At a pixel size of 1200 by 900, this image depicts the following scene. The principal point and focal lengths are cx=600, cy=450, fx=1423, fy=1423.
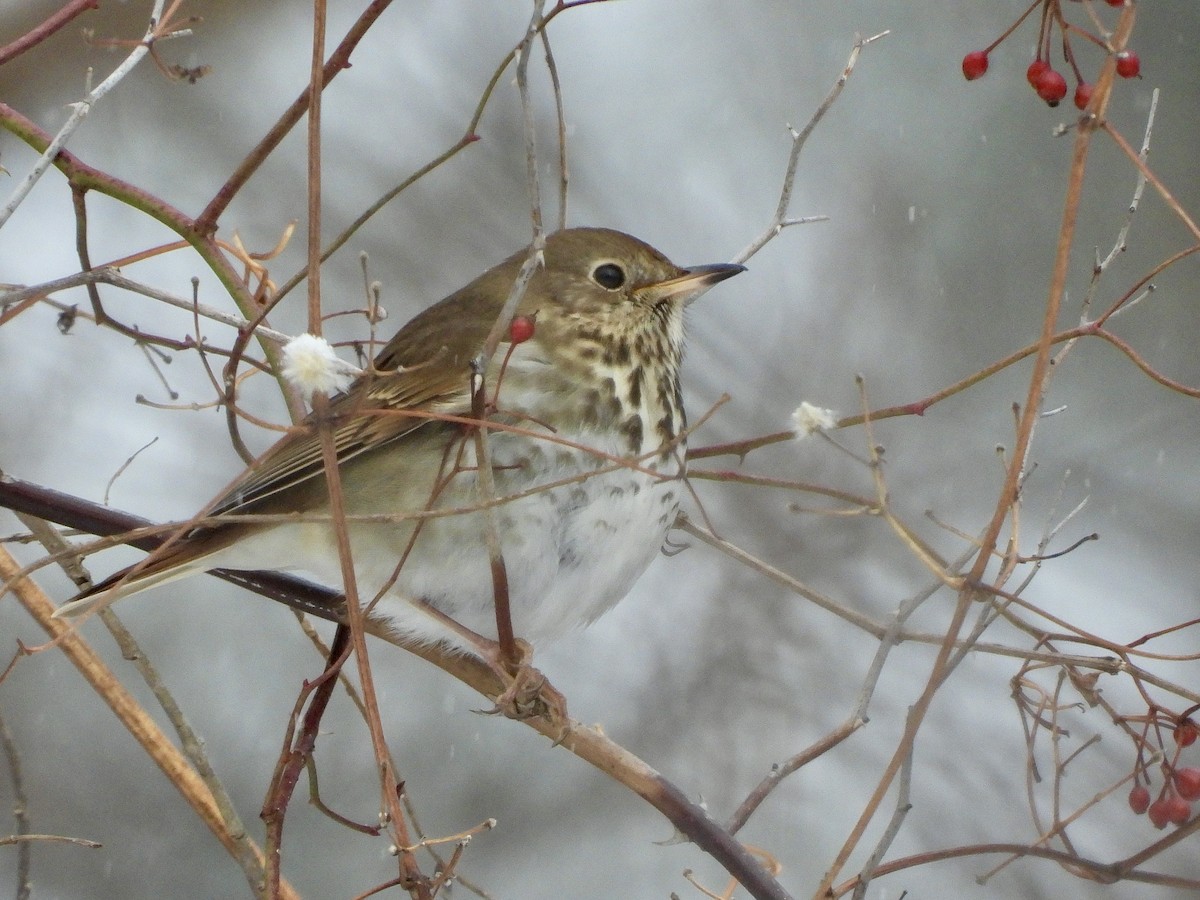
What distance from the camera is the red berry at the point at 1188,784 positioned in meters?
2.25

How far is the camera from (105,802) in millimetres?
4965

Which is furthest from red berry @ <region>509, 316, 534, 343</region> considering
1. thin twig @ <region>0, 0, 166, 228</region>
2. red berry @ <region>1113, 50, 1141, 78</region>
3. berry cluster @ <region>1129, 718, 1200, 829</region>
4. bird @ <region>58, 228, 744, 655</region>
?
berry cluster @ <region>1129, 718, 1200, 829</region>

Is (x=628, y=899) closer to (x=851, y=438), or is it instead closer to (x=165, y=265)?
(x=851, y=438)

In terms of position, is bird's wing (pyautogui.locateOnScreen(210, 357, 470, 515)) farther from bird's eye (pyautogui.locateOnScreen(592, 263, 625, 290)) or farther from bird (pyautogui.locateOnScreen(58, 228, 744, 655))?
bird's eye (pyautogui.locateOnScreen(592, 263, 625, 290))

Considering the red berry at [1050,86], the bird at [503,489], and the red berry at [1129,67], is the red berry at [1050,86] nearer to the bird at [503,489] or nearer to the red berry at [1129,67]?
the red berry at [1129,67]

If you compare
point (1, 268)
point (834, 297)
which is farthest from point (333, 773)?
point (834, 297)

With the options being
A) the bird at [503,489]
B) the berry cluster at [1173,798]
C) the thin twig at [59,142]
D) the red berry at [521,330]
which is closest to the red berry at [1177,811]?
the berry cluster at [1173,798]

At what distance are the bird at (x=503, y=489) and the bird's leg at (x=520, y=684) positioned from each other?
63 mm

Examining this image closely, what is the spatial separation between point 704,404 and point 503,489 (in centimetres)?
285

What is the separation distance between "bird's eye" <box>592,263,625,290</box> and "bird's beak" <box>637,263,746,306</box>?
0.05 metres

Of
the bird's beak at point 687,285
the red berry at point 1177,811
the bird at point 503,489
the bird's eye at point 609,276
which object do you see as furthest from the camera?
the bird's eye at point 609,276

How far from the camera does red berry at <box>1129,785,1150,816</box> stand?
7.43 feet

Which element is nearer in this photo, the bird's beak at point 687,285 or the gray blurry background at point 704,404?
the bird's beak at point 687,285

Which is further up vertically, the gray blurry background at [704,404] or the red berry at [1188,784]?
the gray blurry background at [704,404]
